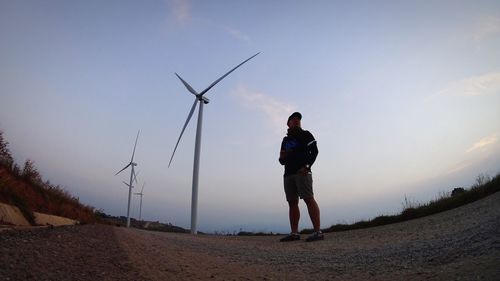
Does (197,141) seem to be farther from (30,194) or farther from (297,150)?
(297,150)

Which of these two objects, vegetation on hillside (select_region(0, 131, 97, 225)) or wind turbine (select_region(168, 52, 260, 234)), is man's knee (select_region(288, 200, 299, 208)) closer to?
vegetation on hillside (select_region(0, 131, 97, 225))

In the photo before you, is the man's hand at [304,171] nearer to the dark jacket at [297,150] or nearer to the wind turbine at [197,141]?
the dark jacket at [297,150]

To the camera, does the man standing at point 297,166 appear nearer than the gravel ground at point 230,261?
No

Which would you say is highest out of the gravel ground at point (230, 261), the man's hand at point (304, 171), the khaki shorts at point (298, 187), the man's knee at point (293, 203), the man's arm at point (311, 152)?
the man's arm at point (311, 152)

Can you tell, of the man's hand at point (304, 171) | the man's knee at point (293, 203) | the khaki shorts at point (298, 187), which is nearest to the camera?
the khaki shorts at point (298, 187)

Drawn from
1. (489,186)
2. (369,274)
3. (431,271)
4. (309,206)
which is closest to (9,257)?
(369,274)

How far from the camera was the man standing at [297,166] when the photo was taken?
731 centimetres

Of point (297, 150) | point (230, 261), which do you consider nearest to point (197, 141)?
point (297, 150)

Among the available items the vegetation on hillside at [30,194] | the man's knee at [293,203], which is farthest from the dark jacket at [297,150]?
the vegetation on hillside at [30,194]

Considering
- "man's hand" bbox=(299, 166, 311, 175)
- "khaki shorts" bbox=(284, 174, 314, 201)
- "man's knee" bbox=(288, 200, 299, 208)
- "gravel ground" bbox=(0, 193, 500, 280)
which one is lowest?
"gravel ground" bbox=(0, 193, 500, 280)

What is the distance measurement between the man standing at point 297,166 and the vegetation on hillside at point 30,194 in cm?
474

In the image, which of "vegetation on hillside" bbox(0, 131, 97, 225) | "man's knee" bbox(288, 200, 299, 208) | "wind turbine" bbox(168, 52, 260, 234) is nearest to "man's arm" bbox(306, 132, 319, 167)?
"man's knee" bbox(288, 200, 299, 208)

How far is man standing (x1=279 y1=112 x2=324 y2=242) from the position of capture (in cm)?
731

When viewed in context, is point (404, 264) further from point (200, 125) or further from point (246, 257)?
point (200, 125)
